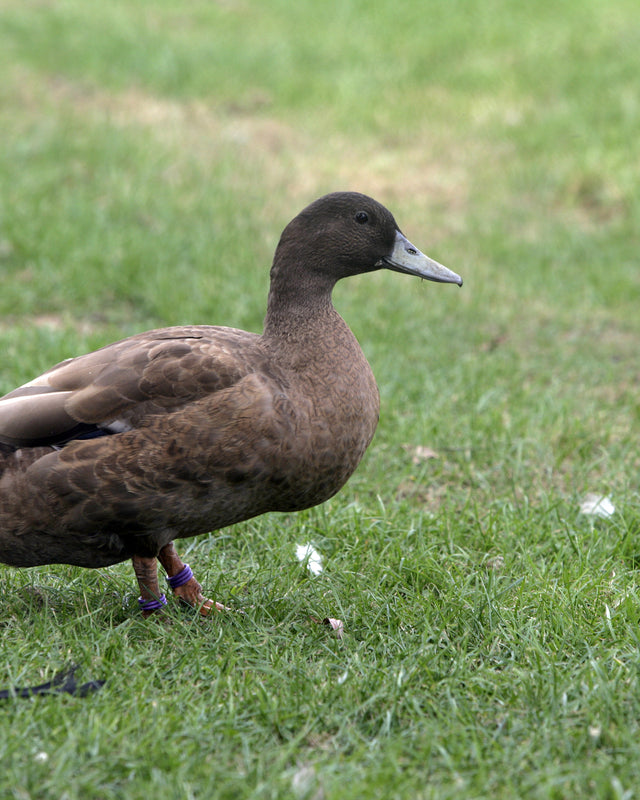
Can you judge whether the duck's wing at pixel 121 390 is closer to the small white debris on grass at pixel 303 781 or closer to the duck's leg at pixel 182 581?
the duck's leg at pixel 182 581

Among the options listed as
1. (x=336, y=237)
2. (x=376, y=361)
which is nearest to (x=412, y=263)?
(x=336, y=237)

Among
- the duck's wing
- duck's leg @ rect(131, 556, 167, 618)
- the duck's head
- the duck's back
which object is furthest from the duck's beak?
duck's leg @ rect(131, 556, 167, 618)

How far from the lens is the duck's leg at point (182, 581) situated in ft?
10.9

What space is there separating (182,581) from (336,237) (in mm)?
1298

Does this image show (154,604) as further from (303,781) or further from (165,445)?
(303,781)

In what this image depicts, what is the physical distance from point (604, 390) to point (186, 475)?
3.14 meters

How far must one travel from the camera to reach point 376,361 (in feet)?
18.4

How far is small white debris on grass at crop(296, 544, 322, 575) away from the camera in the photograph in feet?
11.7

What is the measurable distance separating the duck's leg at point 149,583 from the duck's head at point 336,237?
109 centimetres

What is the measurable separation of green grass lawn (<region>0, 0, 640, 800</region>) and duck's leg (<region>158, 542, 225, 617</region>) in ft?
0.35

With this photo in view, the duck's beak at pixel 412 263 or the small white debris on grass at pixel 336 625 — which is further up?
the duck's beak at pixel 412 263

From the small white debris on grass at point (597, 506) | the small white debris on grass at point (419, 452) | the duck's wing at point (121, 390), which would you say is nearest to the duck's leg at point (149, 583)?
the duck's wing at point (121, 390)

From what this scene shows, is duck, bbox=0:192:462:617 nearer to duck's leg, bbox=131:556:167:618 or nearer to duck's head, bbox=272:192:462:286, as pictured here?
duck's leg, bbox=131:556:167:618

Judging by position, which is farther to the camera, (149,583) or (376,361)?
(376,361)
